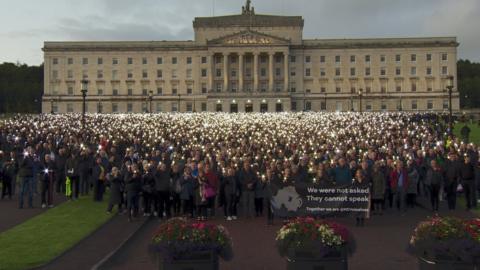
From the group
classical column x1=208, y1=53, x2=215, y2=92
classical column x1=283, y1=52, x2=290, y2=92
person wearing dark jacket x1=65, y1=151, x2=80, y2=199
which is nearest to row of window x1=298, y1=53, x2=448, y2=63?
classical column x1=283, y1=52, x2=290, y2=92

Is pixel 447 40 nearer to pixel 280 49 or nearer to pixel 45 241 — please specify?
pixel 280 49

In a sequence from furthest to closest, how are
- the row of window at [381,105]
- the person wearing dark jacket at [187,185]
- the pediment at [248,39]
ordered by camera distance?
the row of window at [381,105]
the pediment at [248,39]
the person wearing dark jacket at [187,185]

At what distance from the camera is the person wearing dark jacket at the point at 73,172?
2694 cm

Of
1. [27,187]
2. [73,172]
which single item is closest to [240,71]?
[73,172]

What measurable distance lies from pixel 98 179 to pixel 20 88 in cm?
13154

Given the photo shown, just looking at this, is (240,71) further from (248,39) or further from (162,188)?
(162,188)

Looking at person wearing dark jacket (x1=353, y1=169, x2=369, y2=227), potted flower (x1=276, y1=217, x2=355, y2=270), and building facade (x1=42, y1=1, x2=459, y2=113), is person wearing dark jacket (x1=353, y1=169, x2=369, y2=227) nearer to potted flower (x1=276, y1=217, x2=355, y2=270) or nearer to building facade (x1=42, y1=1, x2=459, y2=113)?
potted flower (x1=276, y1=217, x2=355, y2=270)

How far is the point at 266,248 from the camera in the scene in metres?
17.0

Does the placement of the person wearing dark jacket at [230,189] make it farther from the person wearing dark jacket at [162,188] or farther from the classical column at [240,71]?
the classical column at [240,71]

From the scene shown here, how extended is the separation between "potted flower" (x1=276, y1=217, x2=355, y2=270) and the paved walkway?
10.5 feet

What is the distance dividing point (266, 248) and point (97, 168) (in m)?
11.7

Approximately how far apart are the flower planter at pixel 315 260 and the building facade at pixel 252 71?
122574 millimetres

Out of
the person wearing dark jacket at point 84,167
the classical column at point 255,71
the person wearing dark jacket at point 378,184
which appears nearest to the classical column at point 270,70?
the classical column at point 255,71

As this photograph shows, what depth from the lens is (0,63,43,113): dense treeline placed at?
472 ft
